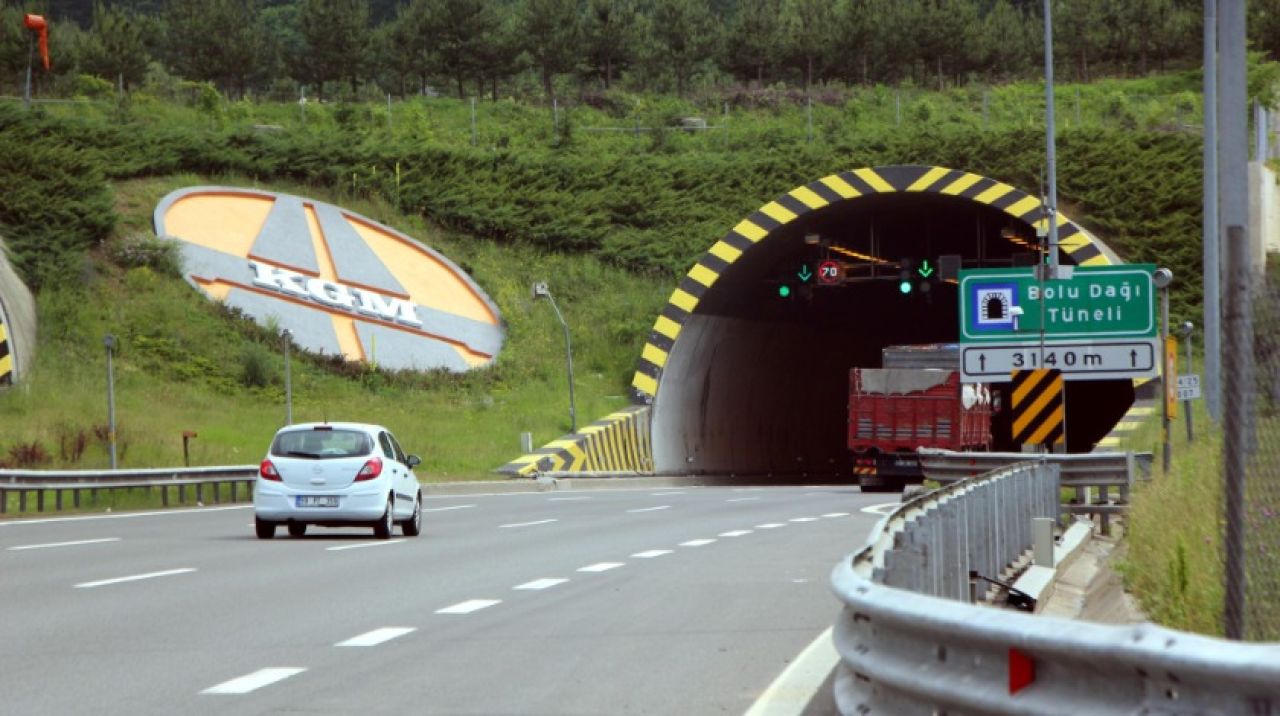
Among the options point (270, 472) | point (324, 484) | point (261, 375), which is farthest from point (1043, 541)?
point (261, 375)

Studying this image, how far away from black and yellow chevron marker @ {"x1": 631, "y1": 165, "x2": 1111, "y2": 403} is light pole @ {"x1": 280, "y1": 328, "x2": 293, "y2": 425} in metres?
8.40

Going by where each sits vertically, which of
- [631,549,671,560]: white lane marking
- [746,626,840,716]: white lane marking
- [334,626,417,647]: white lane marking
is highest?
[746,626,840,716]: white lane marking

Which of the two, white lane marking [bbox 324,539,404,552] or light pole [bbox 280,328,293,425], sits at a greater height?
light pole [bbox 280,328,293,425]

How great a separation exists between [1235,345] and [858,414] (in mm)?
40606

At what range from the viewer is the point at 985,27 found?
4163 inches

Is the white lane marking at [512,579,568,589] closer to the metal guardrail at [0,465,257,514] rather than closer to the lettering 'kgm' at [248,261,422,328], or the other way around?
the metal guardrail at [0,465,257,514]

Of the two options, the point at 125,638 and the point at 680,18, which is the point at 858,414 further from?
the point at 680,18

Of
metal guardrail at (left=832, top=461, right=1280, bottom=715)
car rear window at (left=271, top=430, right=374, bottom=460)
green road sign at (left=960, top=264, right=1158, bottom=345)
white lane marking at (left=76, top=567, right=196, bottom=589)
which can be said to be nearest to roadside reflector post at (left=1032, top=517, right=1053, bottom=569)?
white lane marking at (left=76, top=567, right=196, bottom=589)

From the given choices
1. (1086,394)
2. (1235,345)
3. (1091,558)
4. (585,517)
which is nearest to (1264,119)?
(1086,394)

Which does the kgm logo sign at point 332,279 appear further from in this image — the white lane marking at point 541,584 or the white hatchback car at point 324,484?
the white lane marking at point 541,584

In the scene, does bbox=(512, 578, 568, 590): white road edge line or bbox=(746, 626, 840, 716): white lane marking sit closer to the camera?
bbox=(746, 626, 840, 716): white lane marking

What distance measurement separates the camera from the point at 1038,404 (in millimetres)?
27891

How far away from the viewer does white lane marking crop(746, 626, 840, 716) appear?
9.71 meters

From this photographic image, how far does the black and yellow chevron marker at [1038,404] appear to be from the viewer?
27.8 meters
